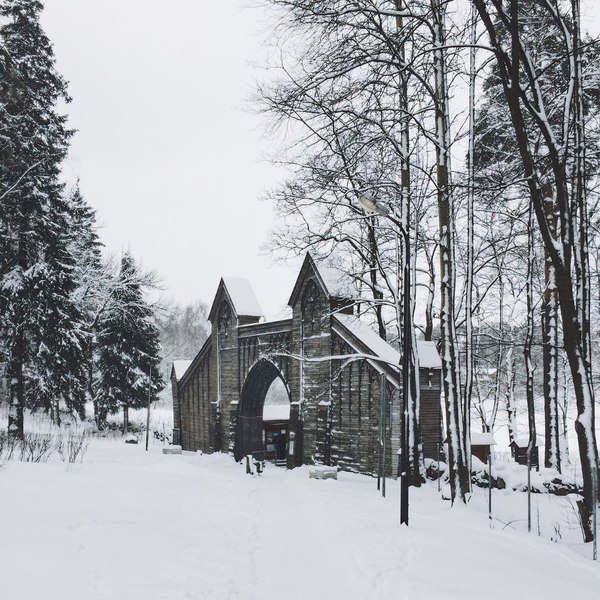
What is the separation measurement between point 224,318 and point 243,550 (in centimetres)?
2075

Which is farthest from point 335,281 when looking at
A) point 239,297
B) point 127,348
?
point 127,348

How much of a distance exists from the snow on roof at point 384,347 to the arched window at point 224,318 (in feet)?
30.4

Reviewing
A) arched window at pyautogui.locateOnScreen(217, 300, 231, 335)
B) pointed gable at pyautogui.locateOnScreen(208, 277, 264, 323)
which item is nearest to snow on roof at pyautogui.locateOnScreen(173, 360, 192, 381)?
pointed gable at pyautogui.locateOnScreen(208, 277, 264, 323)

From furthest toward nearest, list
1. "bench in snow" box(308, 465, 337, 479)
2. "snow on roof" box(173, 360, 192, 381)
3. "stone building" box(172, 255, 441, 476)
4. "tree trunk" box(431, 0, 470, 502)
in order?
1. "snow on roof" box(173, 360, 192, 381)
2. "stone building" box(172, 255, 441, 476)
3. "bench in snow" box(308, 465, 337, 479)
4. "tree trunk" box(431, 0, 470, 502)

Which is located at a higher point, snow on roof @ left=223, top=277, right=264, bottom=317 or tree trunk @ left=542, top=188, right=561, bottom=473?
snow on roof @ left=223, top=277, right=264, bottom=317

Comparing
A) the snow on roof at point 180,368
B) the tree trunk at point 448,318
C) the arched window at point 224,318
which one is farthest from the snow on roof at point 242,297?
the tree trunk at point 448,318

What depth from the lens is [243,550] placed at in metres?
7.52

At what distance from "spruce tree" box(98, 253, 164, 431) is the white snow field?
2483cm

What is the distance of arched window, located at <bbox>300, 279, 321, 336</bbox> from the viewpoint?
69.2 feet

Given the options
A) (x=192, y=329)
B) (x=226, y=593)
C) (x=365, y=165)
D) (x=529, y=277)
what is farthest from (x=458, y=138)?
(x=192, y=329)

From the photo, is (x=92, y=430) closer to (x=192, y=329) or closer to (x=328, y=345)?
(x=328, y=345)

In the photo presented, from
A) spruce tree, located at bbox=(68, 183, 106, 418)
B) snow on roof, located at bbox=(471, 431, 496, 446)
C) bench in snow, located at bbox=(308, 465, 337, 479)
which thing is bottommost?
bench in snow, located at bbox=(308, 465, 337, 479)

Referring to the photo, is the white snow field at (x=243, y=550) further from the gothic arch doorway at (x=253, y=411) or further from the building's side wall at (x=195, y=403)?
the building's side wall at (x=195, y=403)

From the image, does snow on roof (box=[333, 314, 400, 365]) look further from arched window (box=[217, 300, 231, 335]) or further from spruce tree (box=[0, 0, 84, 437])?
spruce tree (box=[0, 0, 84, 437])
